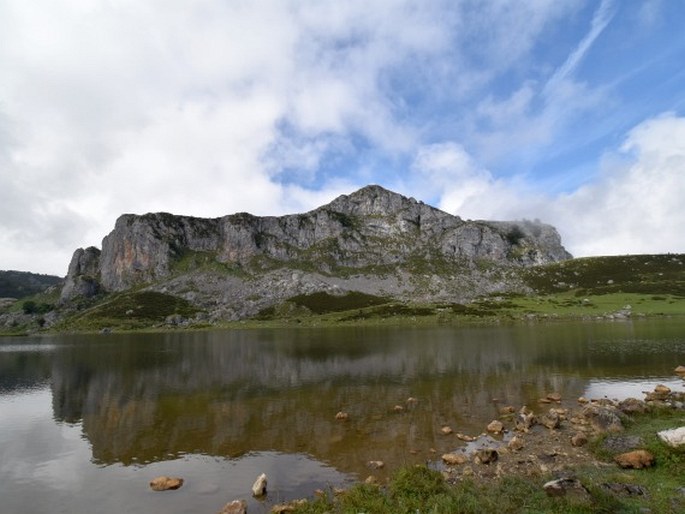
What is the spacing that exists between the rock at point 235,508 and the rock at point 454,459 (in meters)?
11.8

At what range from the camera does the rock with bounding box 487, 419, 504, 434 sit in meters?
31.8

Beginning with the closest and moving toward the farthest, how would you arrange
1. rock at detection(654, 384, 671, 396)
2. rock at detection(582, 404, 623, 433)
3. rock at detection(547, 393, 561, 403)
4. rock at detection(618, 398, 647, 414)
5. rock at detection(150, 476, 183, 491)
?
rock at detection(150, 476, 183, 491), rock at detection(582, 404, 623, 433), rock at detection(618, 398, 647, 414), rock at detection(654, 384, 671, 396), rock at detection(547, 393, 561, 403)

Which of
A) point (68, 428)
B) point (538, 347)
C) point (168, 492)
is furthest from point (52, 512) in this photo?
point (538, 347)

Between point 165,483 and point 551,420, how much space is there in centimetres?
2622

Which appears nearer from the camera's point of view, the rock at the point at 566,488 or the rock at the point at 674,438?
the rock at the point at 566,488

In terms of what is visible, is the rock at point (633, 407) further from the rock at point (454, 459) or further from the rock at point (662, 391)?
the rock at point (454, 459)

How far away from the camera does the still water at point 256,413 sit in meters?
25.2

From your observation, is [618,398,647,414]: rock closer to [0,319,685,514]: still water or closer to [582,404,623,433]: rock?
[582,404,623,433]: rock

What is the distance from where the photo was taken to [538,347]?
83250mm

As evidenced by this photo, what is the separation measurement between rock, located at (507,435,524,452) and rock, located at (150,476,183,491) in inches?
782

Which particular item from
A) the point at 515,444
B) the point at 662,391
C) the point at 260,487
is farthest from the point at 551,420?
the point at 260,487

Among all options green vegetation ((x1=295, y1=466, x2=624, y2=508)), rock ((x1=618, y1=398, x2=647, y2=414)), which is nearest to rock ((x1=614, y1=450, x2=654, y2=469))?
green vegetation ((x1=295, y1=466, x2=624, y2=508))

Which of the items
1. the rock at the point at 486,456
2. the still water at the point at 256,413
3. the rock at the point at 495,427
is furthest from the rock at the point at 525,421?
the rock at the point at 486,456

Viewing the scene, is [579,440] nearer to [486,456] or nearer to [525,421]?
[525,421]
